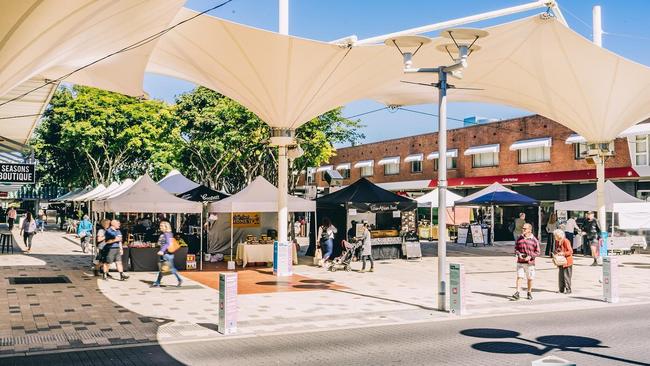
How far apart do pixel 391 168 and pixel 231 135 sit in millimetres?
21810

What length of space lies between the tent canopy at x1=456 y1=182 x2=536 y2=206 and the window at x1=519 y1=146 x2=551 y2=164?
31.0 feet

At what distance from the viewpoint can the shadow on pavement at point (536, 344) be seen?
9.73 m

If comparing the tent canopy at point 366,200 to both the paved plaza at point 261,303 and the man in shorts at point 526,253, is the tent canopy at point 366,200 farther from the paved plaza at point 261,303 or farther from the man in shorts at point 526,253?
the man in shorts at point 526,253

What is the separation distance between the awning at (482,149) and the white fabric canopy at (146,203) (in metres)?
28.2

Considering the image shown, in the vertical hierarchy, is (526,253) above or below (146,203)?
below

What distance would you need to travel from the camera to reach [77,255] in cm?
2703

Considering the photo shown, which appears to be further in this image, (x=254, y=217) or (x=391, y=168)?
(x=391, y=168)

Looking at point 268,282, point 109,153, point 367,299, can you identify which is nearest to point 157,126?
point 109,153

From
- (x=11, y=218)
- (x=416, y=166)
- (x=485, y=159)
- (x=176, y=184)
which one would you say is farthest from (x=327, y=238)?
Answer: (x=416, y=166)

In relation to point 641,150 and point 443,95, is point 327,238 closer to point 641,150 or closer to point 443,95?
point 443,95

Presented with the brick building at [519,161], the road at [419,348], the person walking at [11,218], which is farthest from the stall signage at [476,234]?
the person walking at [11,218]

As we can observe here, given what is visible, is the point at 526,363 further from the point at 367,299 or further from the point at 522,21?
the point at 522,21

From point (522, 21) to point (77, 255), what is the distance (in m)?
20.7

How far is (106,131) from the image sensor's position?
43.8 meters
